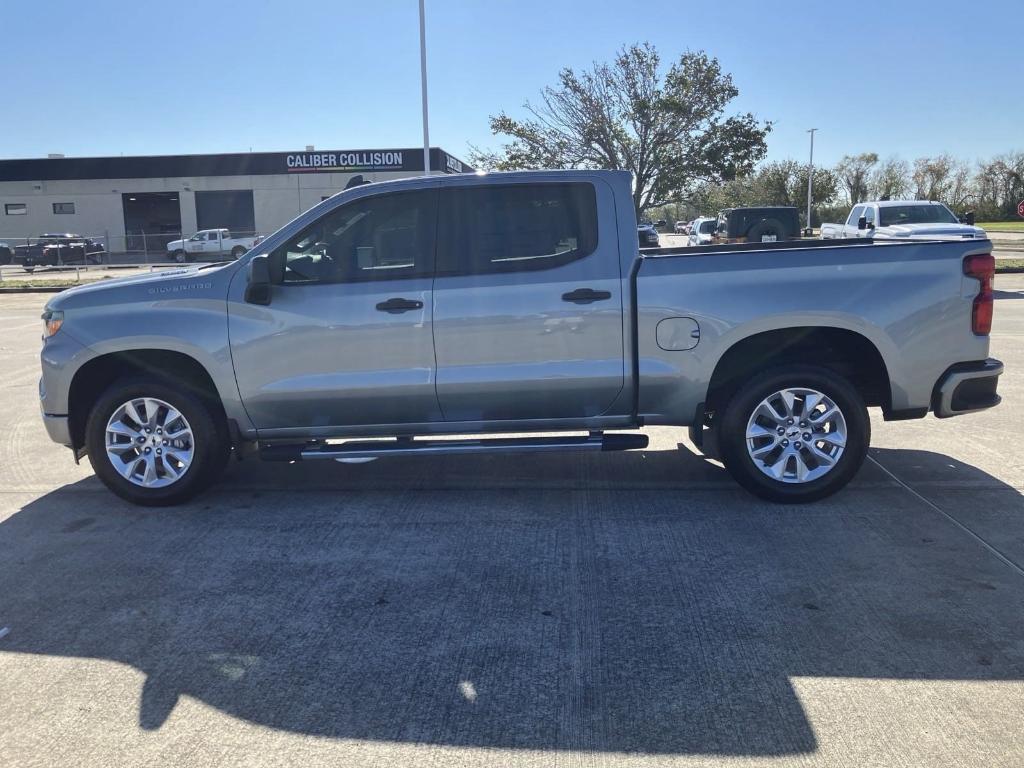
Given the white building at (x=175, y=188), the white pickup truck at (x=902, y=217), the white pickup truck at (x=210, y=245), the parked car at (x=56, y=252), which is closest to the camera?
the white pickup truck at (x=902, y=217)

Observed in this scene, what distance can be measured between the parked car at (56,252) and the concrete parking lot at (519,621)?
39.3 meters

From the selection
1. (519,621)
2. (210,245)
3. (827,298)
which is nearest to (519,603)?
(519,621)

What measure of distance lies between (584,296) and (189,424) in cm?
263

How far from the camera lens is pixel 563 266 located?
5.67 m

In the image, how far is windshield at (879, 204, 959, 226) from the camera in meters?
21.5

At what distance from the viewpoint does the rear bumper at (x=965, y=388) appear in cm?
564

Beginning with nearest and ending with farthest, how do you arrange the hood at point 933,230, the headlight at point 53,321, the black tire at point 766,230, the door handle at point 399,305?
the door handle at point 399,305 → the headlight at point 53,321 → the hood at point 933,230 → the black tire at point 766,230

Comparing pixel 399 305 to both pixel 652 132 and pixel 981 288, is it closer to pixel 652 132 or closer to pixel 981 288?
pixel 981 288

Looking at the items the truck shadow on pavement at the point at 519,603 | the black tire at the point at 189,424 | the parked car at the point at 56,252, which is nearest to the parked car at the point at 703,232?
the parked car at the point at 56,252

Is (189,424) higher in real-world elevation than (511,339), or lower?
lower

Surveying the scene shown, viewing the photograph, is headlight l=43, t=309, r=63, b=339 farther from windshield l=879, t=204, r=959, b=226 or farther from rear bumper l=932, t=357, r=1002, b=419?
windshield l=879, t=204, r=959, b=226

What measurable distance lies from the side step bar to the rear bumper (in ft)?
6.06

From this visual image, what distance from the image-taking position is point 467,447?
18.7ft

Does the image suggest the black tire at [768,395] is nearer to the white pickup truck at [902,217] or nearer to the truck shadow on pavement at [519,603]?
the truck shadow on pavement at [519,603]
